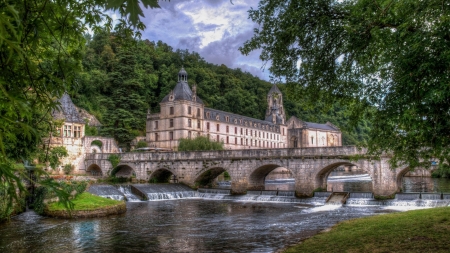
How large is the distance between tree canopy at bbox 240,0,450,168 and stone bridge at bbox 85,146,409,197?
52.9 feet

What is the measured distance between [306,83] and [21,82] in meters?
9.33

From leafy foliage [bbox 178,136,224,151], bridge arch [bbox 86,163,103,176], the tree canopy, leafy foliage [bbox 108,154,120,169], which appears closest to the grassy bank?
the tree canopy

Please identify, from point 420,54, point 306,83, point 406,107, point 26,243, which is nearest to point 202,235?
point 26,243

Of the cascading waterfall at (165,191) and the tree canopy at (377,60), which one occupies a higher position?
the tree canopy at (377,60)

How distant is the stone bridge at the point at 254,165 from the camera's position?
28.5 m

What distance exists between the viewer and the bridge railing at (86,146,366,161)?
30216 mm

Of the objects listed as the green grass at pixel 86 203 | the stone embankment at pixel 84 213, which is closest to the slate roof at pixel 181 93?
the green grass at pixel 86 203

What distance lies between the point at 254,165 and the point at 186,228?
17219 millimetres

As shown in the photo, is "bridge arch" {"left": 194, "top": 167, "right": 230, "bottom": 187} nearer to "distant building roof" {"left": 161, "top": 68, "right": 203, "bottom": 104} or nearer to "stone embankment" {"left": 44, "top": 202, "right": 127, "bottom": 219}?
"stone embankment" {"left": 44, "top": 202, "right": 127, "bottom": 219}

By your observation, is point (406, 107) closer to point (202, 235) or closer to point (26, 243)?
point (202, 235)

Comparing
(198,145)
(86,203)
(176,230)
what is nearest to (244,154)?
(198,145)

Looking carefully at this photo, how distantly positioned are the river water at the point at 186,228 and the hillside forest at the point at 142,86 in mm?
18328

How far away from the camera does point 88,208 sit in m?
20.5

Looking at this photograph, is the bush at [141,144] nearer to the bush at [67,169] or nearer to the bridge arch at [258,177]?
the bush at [67,169]
